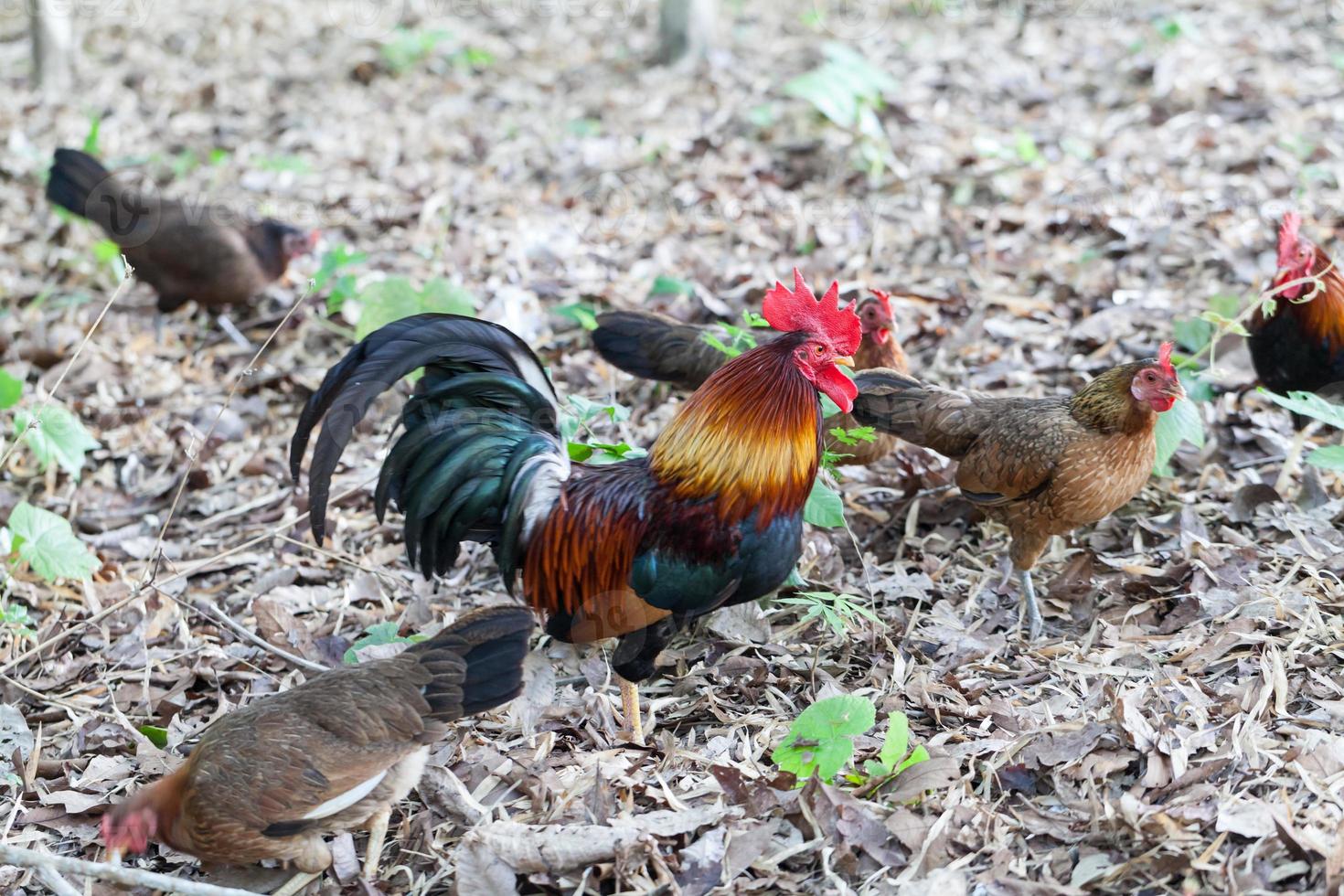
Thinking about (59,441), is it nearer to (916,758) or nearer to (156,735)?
(156,735)

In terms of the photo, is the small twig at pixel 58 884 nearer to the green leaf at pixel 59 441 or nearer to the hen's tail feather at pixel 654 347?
the green leaf at pixel 59 441

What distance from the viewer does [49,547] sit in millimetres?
4496

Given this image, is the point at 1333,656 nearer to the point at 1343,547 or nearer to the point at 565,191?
the point at 1343,547

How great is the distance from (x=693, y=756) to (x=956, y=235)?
4444 millimetres

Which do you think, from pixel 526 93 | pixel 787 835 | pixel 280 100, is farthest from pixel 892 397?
pixel 280 100

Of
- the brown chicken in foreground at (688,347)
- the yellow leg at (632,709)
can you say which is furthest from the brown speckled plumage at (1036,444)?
the yellow leg at (632,709)

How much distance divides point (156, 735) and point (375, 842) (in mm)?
1192

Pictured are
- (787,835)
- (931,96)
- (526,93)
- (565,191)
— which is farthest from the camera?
(526,93)

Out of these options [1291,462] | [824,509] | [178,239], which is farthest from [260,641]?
[1291,462]

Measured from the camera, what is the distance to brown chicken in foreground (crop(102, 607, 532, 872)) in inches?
131

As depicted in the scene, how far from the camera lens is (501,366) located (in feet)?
13.4

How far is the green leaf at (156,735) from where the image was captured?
420 cm

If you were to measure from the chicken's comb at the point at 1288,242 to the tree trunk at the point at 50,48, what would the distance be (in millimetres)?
10314

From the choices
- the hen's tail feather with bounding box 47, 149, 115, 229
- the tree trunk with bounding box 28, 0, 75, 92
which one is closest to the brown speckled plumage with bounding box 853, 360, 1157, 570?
the hen's tail feather with bounding box 47, 149, 115, 229
